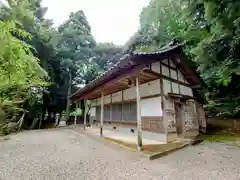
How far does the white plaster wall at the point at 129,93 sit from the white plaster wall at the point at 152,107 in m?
0.85

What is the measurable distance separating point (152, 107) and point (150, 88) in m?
0.83

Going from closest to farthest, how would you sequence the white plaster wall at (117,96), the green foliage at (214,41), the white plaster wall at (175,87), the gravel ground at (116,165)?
the gravel ground at (116,165)
the green foliage at (214,41)
the white plaster wall at (175,87)
the white plaster wall at (117,96)

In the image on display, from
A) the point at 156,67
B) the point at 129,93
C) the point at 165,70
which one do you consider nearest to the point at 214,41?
the point at 165,70

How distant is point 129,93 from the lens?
806 cm

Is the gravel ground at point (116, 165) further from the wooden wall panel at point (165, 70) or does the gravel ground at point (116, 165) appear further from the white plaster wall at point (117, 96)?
the white plaster wall at point (117, 96)

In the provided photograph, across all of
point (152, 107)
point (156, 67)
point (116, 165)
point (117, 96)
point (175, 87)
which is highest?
point (156, 67)

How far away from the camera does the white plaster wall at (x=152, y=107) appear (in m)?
6.23

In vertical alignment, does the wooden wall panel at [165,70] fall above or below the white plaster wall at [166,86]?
above

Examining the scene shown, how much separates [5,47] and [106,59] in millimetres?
17069

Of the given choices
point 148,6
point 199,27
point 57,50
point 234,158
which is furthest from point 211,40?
point 57,50

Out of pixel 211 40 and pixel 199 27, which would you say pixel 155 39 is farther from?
pixel 211 40

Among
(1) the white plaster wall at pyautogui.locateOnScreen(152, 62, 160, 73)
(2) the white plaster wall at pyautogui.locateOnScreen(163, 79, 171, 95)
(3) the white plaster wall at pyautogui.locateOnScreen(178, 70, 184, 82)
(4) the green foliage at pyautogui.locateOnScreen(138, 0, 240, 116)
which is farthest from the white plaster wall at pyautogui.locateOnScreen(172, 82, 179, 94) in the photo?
(4) the green foliage at pyautogui.locateOnScreen(138, 0, 240, 116)

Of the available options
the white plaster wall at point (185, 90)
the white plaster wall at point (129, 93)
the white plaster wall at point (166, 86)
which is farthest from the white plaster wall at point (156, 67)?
the white plaster wall at point (185, 90)

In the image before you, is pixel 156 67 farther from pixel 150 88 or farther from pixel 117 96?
pixel 117 96
